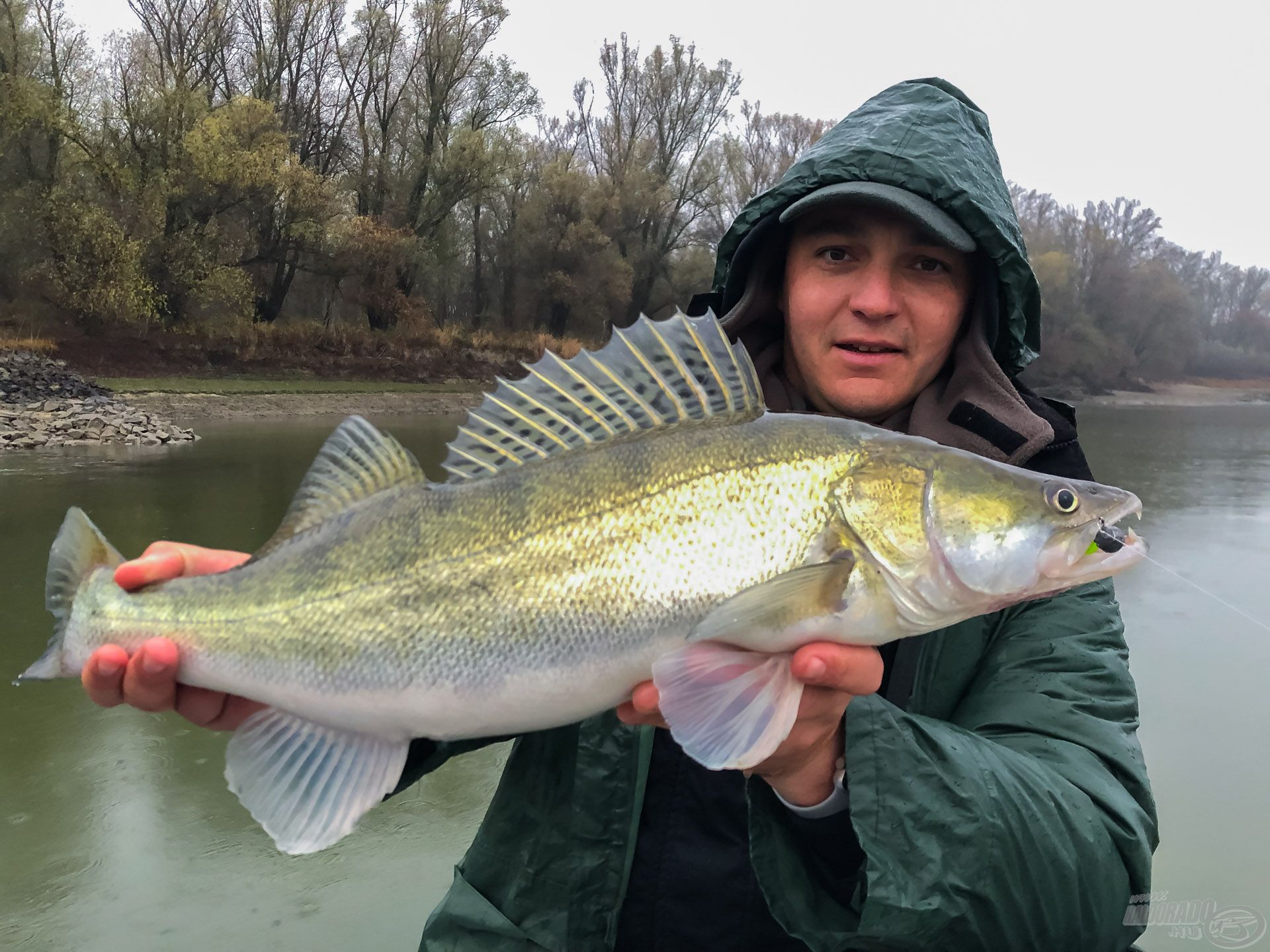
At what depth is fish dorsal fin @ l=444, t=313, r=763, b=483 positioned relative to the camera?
5.49 ft

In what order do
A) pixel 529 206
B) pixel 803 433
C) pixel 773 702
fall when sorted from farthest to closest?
pixel 529 206 < pixel 803 433 < pixel 773 702

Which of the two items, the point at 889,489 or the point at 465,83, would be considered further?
the point at 465,83

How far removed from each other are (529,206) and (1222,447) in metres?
21.2

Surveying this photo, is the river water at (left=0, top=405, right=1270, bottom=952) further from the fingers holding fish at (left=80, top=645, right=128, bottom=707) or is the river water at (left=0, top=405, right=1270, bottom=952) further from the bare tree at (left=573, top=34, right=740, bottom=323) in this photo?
the bare tree at (left=573, top=34, right=740, bottom=323)

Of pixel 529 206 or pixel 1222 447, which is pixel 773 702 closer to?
pixel 1222 447

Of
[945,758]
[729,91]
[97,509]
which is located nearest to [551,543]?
[945,758]

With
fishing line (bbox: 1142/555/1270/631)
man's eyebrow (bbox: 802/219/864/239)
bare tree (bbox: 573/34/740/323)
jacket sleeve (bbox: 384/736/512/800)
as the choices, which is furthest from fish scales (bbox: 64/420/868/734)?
bare tree (bbox: 573/34/740/323)

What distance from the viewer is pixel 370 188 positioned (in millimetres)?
26781

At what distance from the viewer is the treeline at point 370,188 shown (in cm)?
1966

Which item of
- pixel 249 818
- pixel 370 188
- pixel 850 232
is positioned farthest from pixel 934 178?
pixel 370 188

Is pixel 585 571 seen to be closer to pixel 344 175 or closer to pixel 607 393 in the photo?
pixel 607 393

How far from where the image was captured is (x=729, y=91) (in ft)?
107

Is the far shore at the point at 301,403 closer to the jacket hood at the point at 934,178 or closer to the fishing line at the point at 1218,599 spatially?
the fishing line at the point at 1218,599

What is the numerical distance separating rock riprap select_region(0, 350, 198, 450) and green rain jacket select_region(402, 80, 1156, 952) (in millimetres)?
12089
